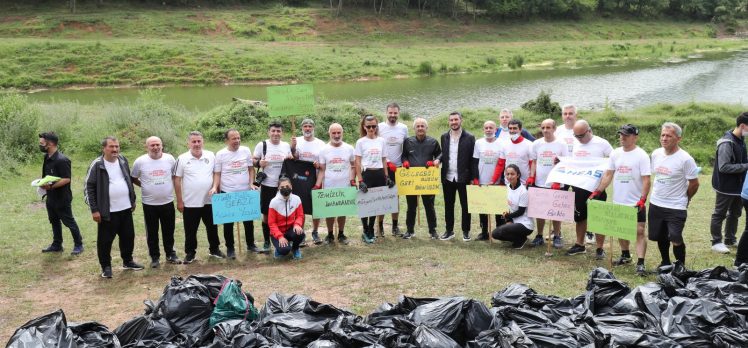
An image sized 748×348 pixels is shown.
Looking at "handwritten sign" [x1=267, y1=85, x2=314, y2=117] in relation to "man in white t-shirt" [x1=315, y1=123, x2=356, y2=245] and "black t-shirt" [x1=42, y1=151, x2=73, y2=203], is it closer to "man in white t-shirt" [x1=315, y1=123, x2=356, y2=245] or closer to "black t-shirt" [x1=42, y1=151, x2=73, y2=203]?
"man in white t-shirt" [x1=315, y1=123, x2=356, y2=245]

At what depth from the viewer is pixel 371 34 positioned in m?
61.8

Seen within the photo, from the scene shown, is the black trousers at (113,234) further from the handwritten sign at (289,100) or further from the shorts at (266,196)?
the handwritten sign at (289,100)

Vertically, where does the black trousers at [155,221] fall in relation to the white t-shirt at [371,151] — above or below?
below

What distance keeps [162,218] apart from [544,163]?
5.86 meters

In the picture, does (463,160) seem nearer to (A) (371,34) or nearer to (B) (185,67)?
(B) (185,67)

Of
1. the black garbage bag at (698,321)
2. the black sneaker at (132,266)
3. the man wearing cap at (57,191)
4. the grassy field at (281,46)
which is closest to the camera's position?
the black garbage bag at (698,321)

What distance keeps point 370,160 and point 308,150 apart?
3.32ft

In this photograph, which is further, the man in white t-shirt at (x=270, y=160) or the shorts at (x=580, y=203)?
the man in white t-shirt at (x=270, y=160)

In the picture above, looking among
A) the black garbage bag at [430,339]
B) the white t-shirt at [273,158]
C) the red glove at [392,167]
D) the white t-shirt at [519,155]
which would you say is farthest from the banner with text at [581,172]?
the black garbage bag at [430,339]

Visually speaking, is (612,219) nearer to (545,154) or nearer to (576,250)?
(576,250)

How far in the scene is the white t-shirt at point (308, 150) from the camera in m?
10.5

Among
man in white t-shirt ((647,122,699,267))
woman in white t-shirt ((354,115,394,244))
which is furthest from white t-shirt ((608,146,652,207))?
woman in white t-shirt ((354,115,394,244))

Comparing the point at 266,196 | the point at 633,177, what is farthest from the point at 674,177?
the point at 266,196

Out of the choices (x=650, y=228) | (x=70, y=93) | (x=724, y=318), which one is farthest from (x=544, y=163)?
(x=70, y=93)
